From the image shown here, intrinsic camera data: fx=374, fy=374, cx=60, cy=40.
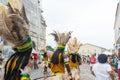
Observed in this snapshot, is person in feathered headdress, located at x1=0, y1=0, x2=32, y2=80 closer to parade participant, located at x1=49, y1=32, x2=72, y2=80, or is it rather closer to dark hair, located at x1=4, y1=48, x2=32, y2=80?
dark hair, located at x1=4, y1=48, x2=32, y2=80

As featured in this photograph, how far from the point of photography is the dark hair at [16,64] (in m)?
4.78

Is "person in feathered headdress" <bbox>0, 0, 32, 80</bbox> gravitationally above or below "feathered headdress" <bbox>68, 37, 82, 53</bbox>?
below

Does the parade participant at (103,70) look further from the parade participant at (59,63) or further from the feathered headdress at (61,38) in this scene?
the feathered headdress at (61,38)

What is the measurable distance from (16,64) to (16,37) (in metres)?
0.40

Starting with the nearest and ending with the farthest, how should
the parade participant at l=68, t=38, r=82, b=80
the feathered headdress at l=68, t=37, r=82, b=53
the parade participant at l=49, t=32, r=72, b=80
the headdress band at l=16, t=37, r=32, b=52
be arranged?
the headdress band at l=16, t=37, r=32, b=52
the parade participant at l=49, t=32, r=72, b=80
the parade participant at l=68, t=38, r=82, b=80
the feathered headdress at l=68, t=37, r=82, b=53

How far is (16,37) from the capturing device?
4.67 meters

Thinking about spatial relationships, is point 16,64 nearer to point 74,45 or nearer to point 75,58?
point 75,58

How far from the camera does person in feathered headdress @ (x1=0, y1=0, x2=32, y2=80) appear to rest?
4.61 meters

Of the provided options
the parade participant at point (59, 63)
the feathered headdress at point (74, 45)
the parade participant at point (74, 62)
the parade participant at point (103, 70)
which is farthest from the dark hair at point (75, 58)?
the parade participant at point (103, 70)

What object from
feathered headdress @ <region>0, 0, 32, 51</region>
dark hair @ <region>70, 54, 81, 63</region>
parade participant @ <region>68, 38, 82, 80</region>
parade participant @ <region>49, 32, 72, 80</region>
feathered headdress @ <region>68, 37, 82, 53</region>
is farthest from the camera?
feathered headdress @ <region>68, 37, 82, 53</region>

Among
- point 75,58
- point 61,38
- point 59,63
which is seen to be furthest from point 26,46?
point 75,58

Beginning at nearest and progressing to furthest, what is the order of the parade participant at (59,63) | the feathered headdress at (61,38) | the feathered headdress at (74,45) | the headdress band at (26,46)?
the headdress band at (26,46) < the parade participant at (59,63) < the feathered headdress at (61,38) < the feathered headdress at (74,45)

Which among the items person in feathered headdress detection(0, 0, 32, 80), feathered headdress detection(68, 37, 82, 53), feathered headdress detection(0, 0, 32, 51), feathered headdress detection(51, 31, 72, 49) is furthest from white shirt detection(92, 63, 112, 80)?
feathered headdress detection(68, 37, 82, 53)

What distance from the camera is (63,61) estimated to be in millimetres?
10688
